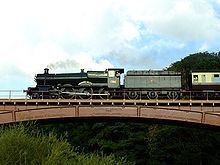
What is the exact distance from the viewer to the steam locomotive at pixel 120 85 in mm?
43000

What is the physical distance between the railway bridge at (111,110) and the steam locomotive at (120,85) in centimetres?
227

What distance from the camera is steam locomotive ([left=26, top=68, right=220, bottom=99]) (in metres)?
43.0

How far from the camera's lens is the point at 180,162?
175 ft

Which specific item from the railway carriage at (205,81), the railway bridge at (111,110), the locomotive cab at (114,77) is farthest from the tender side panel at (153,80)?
the railway bridge at (111,110)

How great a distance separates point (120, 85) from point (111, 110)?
20.5ft

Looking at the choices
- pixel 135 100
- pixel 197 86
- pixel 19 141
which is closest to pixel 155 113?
pixel 135 100

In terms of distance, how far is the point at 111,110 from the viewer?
130ft

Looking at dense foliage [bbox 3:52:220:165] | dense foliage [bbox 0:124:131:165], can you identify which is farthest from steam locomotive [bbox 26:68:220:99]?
dense foliage [bbox 0:124:131:165]

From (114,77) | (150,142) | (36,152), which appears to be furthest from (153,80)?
(36,152)

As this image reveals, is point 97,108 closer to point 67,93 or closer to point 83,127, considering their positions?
point 67,93

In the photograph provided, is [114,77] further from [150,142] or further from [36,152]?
[36,152]

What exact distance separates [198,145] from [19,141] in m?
33.7

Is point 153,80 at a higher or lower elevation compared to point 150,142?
higher

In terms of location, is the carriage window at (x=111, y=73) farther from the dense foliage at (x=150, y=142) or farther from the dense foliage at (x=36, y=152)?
the dense foliage at (x=36, y=152)
